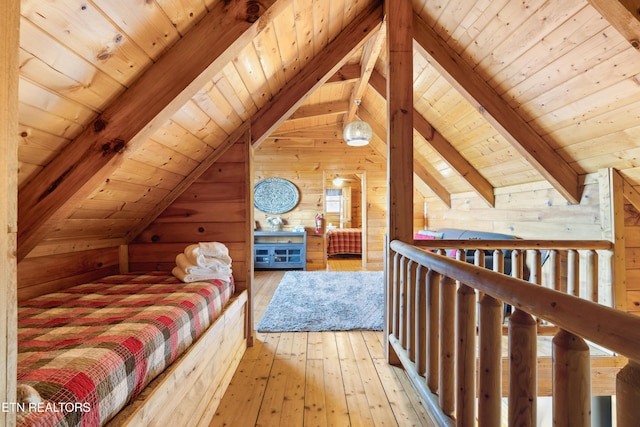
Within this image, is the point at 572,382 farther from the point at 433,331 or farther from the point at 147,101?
the point at 147,101

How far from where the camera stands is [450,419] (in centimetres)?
99

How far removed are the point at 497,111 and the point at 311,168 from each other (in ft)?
10.8

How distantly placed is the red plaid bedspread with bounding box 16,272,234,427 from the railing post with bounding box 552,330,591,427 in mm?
1089

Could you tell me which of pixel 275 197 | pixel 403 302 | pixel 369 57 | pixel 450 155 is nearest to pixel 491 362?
pixel 403 302

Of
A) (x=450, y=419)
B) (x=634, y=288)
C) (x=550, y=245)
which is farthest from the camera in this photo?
(x=634, y=288)

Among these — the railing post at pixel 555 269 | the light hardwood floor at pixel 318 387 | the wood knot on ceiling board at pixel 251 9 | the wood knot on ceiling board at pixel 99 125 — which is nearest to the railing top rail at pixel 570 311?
the light hardwood floor at pixel 318 387

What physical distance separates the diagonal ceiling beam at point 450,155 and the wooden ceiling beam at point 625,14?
224 cm

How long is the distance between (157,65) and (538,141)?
2856 mm

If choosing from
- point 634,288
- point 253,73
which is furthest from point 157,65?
point 634,288

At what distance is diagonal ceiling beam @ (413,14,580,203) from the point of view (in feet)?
7.63

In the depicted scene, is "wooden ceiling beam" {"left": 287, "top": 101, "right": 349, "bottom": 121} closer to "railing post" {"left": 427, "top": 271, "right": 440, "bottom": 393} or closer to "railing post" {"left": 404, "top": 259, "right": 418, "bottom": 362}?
"railing post" {"left": 404, "top": 259, "right": 418, "bottom": 362}

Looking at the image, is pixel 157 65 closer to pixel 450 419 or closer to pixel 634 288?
pixel 450 419

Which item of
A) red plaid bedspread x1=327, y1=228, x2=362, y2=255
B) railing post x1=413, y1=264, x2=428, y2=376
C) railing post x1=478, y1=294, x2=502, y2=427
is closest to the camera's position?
railing post x1=478, y1=294, x2=502, y2=427


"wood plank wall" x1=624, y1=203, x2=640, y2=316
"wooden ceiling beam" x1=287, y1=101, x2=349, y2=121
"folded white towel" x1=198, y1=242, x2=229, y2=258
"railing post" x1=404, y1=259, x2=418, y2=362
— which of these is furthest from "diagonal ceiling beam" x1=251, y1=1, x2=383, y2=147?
"wood plank wall" x1=624, y1=203, x2=640, y2=316
